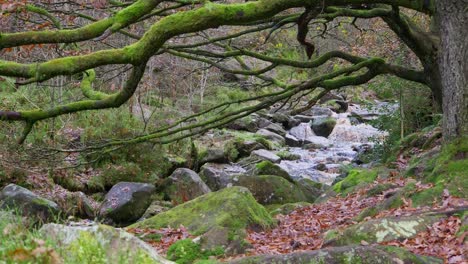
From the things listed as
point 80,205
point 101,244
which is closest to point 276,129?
point 80,205

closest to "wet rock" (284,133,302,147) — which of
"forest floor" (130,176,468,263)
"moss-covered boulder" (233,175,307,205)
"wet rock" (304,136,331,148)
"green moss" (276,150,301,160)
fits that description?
"wet rock" (304,136,331,148)

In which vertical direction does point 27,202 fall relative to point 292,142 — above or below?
above

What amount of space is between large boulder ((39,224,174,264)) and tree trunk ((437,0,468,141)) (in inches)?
200

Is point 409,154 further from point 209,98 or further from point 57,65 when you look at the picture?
point 209,98

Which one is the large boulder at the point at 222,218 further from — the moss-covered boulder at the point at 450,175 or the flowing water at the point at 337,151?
the flowing water at the point at 337,151

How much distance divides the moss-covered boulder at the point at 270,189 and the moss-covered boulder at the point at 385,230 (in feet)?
19.8

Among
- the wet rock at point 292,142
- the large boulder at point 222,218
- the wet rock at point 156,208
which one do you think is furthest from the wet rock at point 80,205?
the wet rock at point 292,142

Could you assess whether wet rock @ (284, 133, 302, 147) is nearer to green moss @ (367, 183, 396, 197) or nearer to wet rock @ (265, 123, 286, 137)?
wet rock @ (265, 123, 286, 137)

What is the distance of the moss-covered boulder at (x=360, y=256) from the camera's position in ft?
15.1

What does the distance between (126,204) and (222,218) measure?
5.15m

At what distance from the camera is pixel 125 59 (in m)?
5.08

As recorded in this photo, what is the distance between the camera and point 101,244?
11.9ft

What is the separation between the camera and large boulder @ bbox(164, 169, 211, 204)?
13.7m

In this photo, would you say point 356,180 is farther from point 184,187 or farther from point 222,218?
point 222,218
